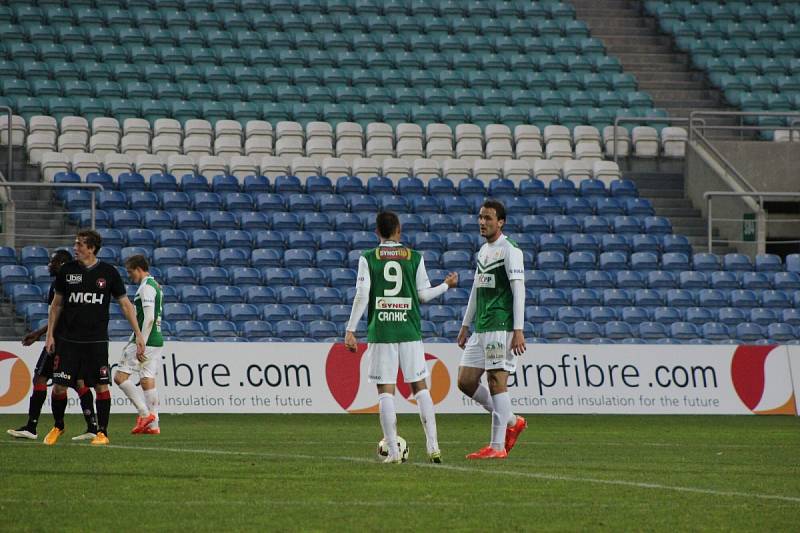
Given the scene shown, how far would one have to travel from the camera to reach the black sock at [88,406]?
1440 centimetres

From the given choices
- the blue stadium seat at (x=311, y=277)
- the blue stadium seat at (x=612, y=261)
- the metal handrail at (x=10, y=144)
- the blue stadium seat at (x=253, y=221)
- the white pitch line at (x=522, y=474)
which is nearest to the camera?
the white pitch line at (x=522, y=474)

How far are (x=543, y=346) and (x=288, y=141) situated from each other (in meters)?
9.70

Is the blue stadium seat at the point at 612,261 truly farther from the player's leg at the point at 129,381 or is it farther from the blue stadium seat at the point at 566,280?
the player's leg at the point at 129,381

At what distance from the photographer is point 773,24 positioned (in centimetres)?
3659

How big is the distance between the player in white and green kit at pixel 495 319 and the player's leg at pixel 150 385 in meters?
5.04

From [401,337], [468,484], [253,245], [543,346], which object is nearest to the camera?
[468,484]

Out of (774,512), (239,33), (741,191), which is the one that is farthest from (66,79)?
(774,512)

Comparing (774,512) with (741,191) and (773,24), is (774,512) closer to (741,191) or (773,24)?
(741,191)

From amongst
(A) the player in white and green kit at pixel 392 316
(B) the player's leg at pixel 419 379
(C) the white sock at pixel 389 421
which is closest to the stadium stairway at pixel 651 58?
(A) the player in white and green kit at pixel 392 316

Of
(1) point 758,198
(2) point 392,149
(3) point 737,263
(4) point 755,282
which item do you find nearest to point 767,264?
(3) point 737,263

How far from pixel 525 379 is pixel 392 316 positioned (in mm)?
10590

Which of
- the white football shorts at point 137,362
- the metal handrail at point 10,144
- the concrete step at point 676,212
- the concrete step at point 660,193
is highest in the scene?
the metal handrail at point 10,144

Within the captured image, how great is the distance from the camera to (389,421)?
11.6 metres

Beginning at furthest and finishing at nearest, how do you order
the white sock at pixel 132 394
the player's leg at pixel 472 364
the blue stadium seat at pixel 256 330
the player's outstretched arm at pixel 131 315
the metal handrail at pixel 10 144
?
1. the metal handrail at pixel 10 144
2. the blue stadium seat at pixel 256 330
3. the white sock at pixel 132 394
4. the player's outstretched arm at pixel 131 315
5. the player's leg at pixel 472 364
